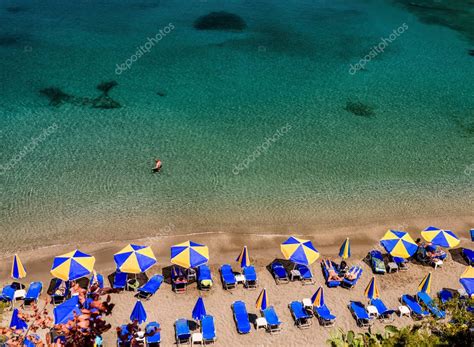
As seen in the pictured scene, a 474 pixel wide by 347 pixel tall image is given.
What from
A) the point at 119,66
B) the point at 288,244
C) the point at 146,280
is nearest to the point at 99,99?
the point at 119,66

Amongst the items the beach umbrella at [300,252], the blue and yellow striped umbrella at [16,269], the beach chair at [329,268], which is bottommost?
the beach chair at [329,268]

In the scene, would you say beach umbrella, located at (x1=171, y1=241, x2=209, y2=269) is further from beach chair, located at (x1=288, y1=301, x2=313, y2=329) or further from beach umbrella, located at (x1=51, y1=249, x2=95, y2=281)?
beach chair, located at (x1=288, y1=301, x2=313, y2=329)

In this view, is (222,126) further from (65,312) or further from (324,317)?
(65,312)

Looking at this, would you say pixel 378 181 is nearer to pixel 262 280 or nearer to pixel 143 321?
pixel 262 280

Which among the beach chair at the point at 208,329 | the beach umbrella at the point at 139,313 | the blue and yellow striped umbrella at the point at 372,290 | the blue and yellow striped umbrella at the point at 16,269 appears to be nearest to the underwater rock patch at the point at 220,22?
the blue and yellow striped umbrella at the point at 16,269

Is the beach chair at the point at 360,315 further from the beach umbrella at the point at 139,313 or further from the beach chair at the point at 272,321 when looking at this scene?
the beach umbrella at the point at 139,313

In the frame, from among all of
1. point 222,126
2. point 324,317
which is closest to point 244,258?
point 324,317
